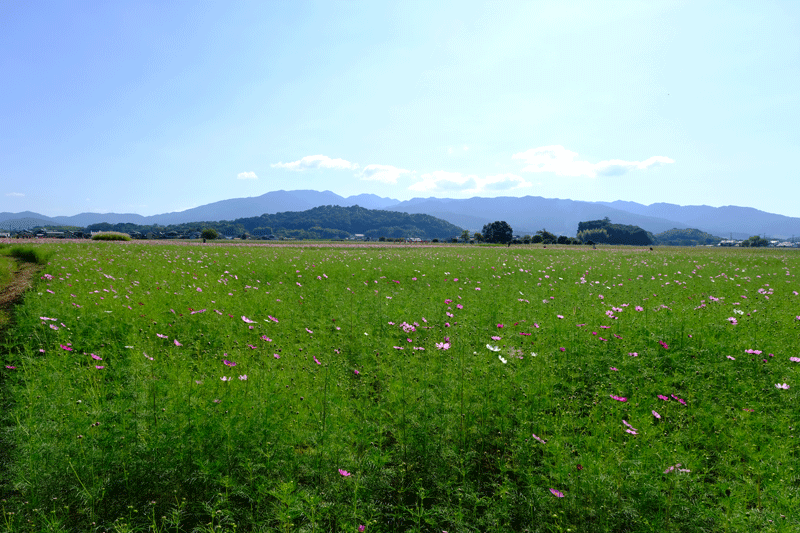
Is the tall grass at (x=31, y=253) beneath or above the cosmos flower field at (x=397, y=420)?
above

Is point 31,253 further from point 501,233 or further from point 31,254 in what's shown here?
point 501,233

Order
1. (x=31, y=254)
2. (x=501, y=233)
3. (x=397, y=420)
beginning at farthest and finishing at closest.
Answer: (x=501, y=233) → (x=31, y=254) → (x=397, y=420)

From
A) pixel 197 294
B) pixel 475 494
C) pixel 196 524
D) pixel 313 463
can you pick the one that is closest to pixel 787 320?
pixel 475 494

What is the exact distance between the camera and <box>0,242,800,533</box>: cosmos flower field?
294 cm

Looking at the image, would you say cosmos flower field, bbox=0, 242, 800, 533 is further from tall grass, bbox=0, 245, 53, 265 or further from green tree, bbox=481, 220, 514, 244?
green tree, bbox=481, 220, 514, 244

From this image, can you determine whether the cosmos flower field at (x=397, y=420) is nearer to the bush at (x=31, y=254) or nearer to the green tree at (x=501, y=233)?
the bush at (x=31, y=254)

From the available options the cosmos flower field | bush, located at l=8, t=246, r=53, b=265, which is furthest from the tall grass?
the cosmos flower field

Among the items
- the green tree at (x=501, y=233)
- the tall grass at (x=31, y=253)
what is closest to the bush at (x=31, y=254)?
the tall grass at (x=31, y=253)

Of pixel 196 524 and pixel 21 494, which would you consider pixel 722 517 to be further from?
pixel 21 494

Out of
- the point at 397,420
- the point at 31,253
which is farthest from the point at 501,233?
the point at 397,420

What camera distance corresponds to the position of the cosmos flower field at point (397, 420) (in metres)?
2.94

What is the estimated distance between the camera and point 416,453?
3664 millimetres

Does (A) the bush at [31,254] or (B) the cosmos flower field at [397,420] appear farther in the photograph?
(A) the bush at [31,254]

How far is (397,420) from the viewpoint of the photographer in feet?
12.9
